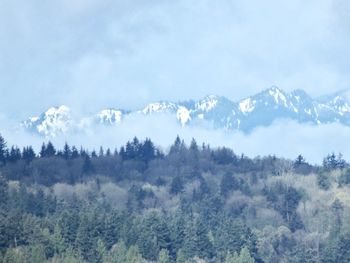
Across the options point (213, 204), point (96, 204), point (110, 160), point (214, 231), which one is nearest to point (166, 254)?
point (214, 231)

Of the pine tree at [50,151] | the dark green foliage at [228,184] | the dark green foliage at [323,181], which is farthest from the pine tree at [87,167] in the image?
the dark green foliage at [323,181]

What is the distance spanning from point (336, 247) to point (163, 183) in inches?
2279

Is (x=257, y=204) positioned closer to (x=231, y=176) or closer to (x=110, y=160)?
(x=231, y=176)

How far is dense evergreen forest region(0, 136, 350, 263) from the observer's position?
417 feet

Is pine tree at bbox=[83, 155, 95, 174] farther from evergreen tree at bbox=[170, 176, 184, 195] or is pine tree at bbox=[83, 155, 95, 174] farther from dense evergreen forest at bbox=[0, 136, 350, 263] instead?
evergreen tree at bbox=[170, 176, 184, 195]

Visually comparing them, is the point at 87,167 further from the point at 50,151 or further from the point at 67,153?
the point at 50,151

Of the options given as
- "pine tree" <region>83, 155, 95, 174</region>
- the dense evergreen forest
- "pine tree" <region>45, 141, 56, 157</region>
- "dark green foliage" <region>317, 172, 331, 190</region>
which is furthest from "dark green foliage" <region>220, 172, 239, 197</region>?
"pine tree" <region>45, 141, 56, 157</region>

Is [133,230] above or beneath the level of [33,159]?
beneath

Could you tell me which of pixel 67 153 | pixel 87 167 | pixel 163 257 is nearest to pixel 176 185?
pixel 87 167

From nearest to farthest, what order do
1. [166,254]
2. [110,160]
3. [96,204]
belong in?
[166,254] < [96,204] < [110,160]

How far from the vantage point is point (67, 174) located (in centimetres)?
18288

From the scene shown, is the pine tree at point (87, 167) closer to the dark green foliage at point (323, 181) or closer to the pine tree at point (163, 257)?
the dark green foliage at point (323, 181)

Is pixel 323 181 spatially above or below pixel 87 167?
below

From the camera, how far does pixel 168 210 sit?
171500 mm
